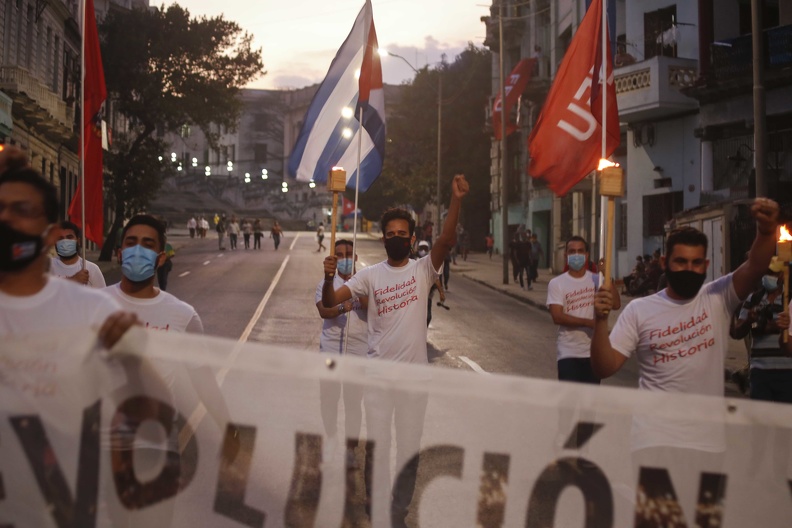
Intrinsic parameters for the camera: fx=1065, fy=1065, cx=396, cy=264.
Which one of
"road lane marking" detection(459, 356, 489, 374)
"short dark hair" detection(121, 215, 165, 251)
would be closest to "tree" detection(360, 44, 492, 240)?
"road lane marking" detection(459, 356, 489, 374)

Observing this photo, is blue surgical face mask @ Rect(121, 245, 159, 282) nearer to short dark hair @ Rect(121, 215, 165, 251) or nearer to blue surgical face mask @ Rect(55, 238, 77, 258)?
short dark hair @ Rect(121, 215, 165, 251)

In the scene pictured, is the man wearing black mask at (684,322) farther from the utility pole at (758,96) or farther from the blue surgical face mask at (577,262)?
the utility pole at (758,96)

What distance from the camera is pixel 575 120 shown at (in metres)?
8.55

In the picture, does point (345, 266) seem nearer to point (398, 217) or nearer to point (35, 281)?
point (398, 217)

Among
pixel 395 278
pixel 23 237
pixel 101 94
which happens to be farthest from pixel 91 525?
pixel 101 94

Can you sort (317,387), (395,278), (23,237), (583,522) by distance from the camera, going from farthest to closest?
(395,278) → (583,522) → (317,387) → (23,237)

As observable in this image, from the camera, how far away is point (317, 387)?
4.22 metres

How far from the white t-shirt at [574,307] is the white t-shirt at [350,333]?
1.73 meters

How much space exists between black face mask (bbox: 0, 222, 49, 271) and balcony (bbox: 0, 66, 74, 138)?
28.5m

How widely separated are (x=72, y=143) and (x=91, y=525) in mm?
41452

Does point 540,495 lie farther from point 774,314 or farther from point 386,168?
point 386,168

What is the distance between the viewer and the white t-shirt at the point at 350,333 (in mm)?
7520

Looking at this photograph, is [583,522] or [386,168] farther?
[386,168]

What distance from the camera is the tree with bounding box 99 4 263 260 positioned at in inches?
1679
